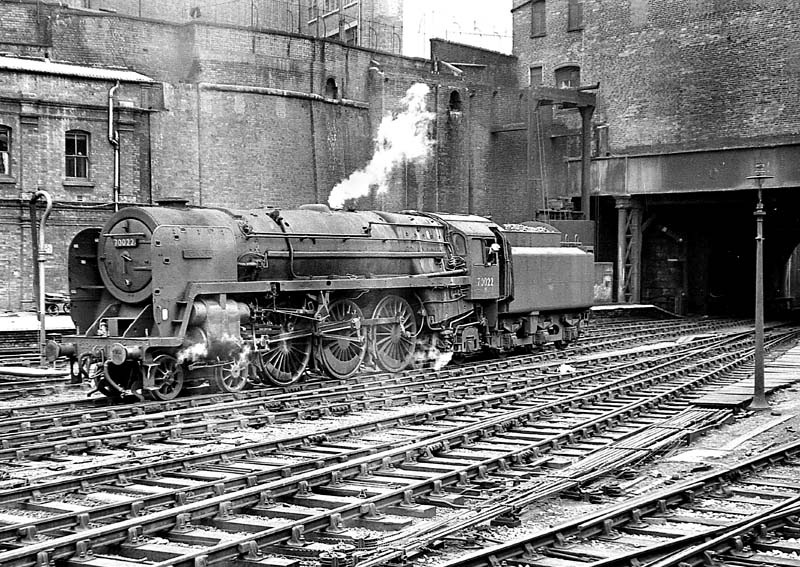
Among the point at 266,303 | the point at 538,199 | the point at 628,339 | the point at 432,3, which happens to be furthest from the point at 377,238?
the point at 432,3

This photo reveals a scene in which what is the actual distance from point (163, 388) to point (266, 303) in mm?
1935

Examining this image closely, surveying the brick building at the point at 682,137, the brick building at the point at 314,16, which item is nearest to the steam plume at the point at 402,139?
the brick building at the point at 314,16

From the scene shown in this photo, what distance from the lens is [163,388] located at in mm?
12789

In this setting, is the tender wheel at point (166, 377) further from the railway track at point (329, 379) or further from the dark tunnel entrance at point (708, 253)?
the dark tunnel entrance at point (708, 253)

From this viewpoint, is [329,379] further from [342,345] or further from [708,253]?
[708,253]

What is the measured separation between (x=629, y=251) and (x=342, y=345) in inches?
788

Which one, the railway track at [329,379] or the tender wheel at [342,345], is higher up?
the tender wheel at [342,345]

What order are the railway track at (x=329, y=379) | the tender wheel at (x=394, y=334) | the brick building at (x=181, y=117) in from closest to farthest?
the railway track at (x=329, y=379) < the tender wheel at (x=394, y=334) < the brick building at (x=181, y=117)

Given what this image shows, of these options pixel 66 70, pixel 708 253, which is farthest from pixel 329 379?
pixel 708 253

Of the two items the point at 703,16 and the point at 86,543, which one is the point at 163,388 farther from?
the point at 703,16

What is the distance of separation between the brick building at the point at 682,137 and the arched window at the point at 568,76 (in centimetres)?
4

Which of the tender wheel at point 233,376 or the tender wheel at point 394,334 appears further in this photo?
the tender wheel at point 394,334

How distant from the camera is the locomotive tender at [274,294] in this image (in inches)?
494

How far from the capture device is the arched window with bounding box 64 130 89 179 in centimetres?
2491
